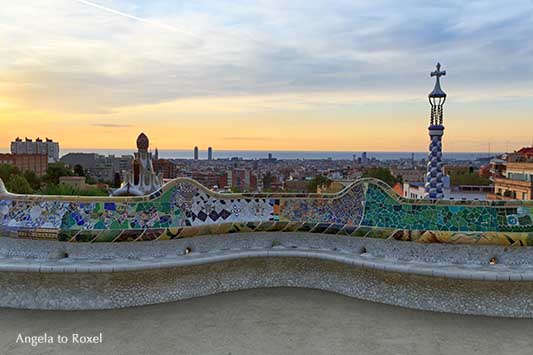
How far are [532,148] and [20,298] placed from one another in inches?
1748

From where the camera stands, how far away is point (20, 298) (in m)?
6.14

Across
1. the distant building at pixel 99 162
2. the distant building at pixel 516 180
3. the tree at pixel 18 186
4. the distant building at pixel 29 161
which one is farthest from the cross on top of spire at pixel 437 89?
the distant building at pixel 99 162

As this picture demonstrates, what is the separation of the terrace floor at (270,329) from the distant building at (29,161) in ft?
163

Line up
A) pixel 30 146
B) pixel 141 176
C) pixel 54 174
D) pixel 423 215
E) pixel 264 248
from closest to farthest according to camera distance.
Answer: pixel 423 215
pixel 264 248
pixel 141 176
pixel 54 174
pixel 30 146

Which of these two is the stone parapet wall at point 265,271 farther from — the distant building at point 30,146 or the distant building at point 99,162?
the distant building at point 99,162

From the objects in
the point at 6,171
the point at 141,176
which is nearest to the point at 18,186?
the point at 6,171

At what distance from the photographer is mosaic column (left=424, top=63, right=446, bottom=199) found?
872 centimetres

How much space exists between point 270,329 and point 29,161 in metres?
57.0

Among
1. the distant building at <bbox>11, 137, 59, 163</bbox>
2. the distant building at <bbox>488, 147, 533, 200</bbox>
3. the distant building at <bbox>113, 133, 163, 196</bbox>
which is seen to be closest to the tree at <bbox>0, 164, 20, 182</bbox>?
the distant building at <bbox>113, 133, 163, 196</bbox>

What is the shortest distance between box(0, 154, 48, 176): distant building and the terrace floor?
49540 millimetres

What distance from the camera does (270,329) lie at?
215 inches

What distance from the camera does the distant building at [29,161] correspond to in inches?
2026

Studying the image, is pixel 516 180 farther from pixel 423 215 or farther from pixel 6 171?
pixel 6 171

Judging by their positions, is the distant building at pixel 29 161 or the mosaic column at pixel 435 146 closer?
the mosaic column at pixel 435 146
